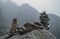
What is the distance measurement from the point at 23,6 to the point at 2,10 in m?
5.93

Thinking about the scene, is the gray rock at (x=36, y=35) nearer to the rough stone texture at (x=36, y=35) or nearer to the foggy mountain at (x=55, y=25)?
the rough stone texture at (x=36, y=35)

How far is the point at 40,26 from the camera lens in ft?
47.0

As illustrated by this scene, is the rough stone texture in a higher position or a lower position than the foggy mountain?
lower

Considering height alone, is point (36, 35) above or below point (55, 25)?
below

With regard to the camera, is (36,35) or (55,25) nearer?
(36,35)

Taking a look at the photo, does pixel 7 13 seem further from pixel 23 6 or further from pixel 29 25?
pixel 29 25

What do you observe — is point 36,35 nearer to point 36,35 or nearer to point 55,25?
point 36,35

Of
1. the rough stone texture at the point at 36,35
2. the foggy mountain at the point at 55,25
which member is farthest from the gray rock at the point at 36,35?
the foggy mountain at the point at 55,25

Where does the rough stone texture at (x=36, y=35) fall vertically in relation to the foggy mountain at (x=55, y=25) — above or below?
below

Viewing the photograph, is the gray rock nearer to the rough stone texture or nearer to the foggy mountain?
the rough stone texture

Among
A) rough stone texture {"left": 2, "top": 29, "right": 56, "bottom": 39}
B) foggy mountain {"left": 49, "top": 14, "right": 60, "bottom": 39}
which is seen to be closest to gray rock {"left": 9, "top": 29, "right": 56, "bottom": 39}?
rough stone texture {"left": 2, "top": 29, "right": 56, "bottom": 39}

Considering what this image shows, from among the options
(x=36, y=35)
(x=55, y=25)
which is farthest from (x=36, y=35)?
(x=55, y=25)

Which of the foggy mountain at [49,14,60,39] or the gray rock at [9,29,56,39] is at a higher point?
the foggy mountain at [49,14,60,39]

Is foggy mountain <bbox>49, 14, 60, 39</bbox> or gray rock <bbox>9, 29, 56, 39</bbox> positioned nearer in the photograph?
gray rock <bbox>9, 29, 56, 39</bbox>
